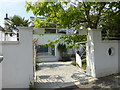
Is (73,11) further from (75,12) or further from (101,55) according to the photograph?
(101,55)

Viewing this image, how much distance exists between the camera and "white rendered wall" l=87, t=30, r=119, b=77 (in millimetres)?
8199

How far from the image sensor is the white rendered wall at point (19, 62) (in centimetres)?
648

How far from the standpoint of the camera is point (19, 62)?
Answer: 662 cm

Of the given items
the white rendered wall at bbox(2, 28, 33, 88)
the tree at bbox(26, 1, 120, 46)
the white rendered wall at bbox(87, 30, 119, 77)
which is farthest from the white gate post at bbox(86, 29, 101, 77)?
the white rendered wall at bbox(2, 28, 33, 88)

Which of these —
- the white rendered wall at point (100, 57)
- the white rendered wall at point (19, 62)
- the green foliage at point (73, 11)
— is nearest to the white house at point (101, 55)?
the white rendered wall at point (100, 57)

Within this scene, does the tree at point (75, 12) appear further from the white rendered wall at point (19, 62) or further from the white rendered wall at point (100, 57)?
the white rendered wall at point (19, 62)

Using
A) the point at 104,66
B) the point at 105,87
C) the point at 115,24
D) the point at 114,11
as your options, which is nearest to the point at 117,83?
the point at 105,87

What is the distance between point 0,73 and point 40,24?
4783 mm

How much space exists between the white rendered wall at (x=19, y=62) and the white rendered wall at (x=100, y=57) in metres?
4.36

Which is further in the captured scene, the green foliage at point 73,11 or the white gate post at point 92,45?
the white gate post at point 92,45

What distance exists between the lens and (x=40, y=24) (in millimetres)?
9305

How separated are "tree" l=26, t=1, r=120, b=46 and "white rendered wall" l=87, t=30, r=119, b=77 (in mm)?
1477

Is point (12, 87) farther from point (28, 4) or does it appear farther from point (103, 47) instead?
point (103, 47)

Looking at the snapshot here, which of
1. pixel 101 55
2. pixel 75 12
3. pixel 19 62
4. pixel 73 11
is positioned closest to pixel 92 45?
pixel 101 55
